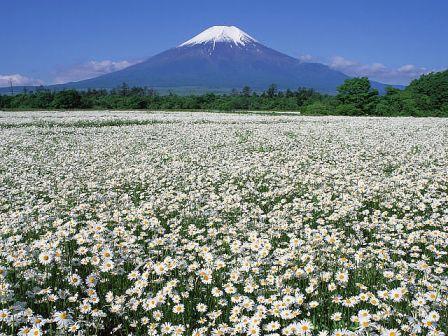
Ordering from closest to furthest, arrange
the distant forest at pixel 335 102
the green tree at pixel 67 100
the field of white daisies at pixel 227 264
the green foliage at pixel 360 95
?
the field of white daisies at pixel 227 264, the distant forest at pixel 335 102, the green foliage at pixel 360 95, the green tree at pixel 67 100

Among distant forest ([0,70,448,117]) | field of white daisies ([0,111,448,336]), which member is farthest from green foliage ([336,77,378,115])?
field of white daisies ([0,111,448,336])

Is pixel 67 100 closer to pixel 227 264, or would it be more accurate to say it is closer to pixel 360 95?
pixel 360 95

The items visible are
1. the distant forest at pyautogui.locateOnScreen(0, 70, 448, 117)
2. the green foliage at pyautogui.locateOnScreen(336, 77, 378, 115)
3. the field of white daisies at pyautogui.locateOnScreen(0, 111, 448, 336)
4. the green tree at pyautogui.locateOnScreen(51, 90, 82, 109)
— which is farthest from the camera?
the green tree at pyautogui.locateOnScreen(51, 90, 82, 109)

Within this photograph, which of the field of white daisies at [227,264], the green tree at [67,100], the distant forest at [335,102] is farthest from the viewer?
the green tree at [67,100]

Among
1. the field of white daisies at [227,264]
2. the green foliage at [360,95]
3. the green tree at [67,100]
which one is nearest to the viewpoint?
the field of white daisies at [227,264]

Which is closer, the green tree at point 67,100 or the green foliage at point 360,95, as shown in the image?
the green foliage at point 360,95

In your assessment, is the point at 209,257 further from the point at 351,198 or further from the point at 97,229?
the point at 351,198

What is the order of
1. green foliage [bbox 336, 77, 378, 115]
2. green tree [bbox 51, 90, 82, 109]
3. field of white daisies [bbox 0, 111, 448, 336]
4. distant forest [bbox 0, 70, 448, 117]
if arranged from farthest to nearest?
green tree [bbox 51, 90, 82, 109], green foliage [bbox 336, 77, 378, 115], distant forest [bbox 0, 70, 448, 117], field of white daisies [bbox 0, 111, 448, 336]

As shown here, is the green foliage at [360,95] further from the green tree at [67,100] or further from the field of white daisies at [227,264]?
the green tree at [67,100]

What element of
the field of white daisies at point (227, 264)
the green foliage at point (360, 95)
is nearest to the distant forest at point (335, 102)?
the green foliage at point (360, 95)

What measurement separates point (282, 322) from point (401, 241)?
2342 millimetres

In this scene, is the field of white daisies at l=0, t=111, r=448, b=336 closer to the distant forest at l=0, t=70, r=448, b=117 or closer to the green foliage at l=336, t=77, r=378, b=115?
the distant forest at l=0, t=70, r=448, b=117

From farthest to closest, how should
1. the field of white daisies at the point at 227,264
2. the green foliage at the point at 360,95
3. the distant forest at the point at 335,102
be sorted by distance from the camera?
the green foliage at the point at 360,95 < the distant forest at the point at 335,102 < the field of white daisies at the point at 227,264

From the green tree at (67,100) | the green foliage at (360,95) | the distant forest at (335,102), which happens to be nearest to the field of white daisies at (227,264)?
the distant forest at (335,102)
